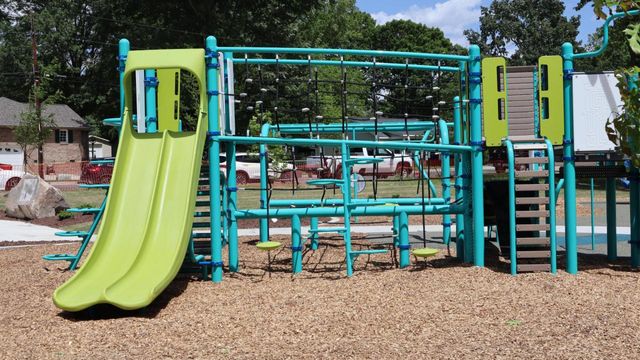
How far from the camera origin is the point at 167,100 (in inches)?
354

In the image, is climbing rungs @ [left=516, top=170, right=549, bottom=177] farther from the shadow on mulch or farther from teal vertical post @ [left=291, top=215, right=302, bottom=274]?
the shadow on mulch

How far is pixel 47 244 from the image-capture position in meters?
12.0

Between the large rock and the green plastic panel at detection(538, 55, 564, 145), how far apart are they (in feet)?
43.1

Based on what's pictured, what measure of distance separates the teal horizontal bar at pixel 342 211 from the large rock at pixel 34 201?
10.1m

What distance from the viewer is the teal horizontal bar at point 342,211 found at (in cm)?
838

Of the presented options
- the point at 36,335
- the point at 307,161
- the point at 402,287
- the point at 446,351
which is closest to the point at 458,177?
the point at 402,287

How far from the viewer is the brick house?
46.0 meters

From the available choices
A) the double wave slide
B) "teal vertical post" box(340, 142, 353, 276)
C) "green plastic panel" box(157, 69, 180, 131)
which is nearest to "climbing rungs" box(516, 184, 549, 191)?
"teal vertical post" box(340, 142, 353, 276)

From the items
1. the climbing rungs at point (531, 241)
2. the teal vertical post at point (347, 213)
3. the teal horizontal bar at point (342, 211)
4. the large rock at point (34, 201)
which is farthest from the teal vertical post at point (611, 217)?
the large rock at point (34, 201)

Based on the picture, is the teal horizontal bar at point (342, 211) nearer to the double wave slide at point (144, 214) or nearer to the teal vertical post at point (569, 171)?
the double wave slide at point (144, 214)

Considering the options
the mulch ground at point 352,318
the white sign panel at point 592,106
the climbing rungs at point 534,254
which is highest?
the white sign panel at point 592,106

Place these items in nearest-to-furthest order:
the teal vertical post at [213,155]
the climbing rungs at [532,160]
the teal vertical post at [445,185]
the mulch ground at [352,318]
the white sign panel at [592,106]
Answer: the mulch ground at [352,318] < the teal vertical post at [213,155] < the white sign panel at [592,106] < the climbing rungs at [532,160] < the teal vertical post at [445,185]

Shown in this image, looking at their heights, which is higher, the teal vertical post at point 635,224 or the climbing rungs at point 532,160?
the climbing rungs at point 532,160

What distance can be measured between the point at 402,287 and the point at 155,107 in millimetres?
4139
